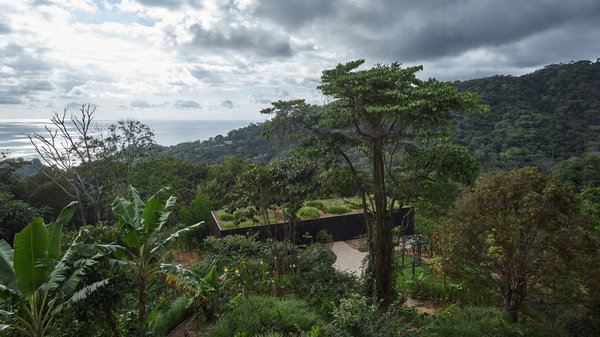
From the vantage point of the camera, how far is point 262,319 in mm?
5246

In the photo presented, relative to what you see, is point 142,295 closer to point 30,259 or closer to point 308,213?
point 30,259

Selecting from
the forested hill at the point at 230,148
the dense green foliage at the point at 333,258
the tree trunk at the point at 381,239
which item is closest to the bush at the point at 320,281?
the dense green foliage at the point at 333,258

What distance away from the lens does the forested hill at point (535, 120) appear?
1297 inches

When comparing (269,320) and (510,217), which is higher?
(510,217)

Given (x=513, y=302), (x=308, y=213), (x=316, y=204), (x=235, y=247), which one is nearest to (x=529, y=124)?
(x=316, y=204)

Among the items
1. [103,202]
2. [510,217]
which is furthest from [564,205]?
[103,202]

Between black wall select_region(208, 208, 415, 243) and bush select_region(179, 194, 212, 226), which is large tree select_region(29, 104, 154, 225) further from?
black wall select_region(208, 208, 415, 243)

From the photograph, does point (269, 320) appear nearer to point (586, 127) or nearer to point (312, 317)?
point (312, 317)

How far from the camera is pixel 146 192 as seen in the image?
1474 centimetres

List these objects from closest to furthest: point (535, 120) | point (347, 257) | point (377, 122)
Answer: point (377, 122) < point (347, 257) < point (535, 120)

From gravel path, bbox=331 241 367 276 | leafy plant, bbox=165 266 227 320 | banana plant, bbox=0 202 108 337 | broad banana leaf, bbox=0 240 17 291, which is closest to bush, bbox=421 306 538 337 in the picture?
leafy plant, bbox=165 266 227 320

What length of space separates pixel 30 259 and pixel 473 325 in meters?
6.49

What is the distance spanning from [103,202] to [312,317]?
43.8 ft

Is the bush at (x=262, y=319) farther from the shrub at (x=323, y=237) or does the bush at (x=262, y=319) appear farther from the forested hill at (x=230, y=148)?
the forested hill at (x=230, y=148)
